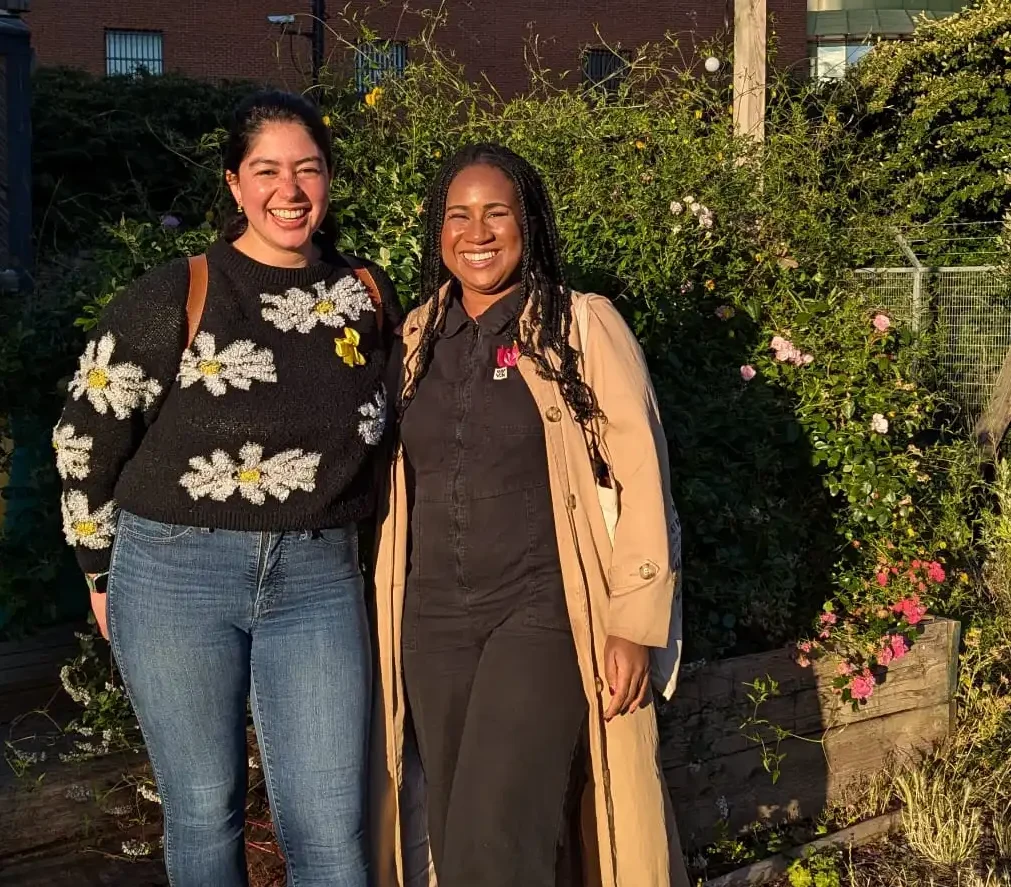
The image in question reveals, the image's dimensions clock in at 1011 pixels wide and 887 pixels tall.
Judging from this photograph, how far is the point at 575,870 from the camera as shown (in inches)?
118

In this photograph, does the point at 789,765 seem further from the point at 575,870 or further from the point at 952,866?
the point at 575,870

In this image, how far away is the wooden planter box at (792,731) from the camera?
13.1ft

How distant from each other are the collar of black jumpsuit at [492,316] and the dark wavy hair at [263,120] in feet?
1.45

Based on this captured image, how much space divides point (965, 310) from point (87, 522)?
7.04m

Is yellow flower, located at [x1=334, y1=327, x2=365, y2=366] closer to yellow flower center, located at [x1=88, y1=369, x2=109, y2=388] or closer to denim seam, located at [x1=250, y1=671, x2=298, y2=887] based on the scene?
yellow flower center, located at [x1=88, y1=369, x2=109, y2=388]

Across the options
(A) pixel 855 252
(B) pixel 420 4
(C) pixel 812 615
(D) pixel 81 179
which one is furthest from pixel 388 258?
(B) pixel 420 4

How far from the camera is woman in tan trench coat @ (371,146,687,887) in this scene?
108 inches

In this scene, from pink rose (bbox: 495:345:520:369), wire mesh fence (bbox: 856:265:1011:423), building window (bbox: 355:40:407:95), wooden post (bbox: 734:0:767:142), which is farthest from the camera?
wire mesh fence (bbox: 856:265:1011:423)

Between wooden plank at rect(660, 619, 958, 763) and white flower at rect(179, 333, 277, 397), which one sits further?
wooden plank at rect(660, 619, 958, 763)

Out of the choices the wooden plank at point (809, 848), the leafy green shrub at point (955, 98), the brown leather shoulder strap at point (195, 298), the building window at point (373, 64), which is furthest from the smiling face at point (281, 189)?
the leafy green shrub at point (955, 98)

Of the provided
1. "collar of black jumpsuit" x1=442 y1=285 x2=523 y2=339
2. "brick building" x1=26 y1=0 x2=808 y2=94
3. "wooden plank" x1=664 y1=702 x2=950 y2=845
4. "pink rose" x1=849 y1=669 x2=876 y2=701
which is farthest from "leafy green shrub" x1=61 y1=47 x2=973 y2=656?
"brick building" x1=26 y1=0 x2=808 y2=94

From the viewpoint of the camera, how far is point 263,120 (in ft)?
9.18

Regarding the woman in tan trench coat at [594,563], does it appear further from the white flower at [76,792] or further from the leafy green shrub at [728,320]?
the leafy green shrub at [728,320]

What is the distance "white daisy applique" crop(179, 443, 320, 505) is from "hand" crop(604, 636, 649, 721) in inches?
30.0
